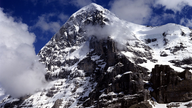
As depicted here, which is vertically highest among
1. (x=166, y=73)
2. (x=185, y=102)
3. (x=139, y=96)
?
(x=166, y=73)

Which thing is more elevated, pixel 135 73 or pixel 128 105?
pixel 135 73

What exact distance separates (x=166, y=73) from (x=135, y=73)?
22432 millimetres

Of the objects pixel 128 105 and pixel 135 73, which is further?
pixel 135 73

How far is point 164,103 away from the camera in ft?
570

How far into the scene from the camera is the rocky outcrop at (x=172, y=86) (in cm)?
17150

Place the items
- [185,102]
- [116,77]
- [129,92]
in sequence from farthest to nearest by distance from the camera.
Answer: [116,77] → [129,92] → [185,102]

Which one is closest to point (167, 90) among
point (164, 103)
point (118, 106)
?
point (164, 103)

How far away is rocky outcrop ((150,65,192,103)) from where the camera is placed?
563 feet

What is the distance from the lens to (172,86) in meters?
175

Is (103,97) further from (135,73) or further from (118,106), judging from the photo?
(135,73)

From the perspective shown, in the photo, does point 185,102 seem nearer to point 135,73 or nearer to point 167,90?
point 167,90

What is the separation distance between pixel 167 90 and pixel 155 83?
1193 centimetres

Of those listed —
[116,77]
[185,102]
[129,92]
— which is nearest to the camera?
[185,102]

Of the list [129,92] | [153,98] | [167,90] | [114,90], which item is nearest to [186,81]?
[167,90]
